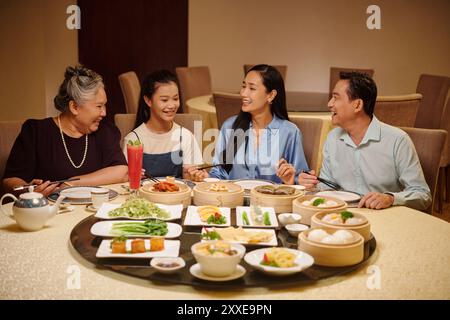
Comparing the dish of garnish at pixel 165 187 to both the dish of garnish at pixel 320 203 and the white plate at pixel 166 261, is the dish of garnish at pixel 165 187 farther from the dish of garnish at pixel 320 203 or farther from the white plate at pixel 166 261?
the white plate at pixel 166 261

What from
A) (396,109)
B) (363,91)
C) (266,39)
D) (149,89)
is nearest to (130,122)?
(149,89)

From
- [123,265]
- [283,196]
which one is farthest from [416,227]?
[123,265]

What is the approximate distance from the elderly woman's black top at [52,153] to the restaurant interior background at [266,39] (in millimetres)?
3457

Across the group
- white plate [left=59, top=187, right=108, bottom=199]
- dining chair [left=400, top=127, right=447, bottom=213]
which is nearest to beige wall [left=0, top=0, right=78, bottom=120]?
white plate [left=59, top=187, right=108, bottom=199]

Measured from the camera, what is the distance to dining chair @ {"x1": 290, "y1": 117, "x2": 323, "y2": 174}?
2973 mm

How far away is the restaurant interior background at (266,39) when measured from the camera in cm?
612

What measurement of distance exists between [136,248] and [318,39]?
16.9 feet

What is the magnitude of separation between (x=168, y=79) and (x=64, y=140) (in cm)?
66

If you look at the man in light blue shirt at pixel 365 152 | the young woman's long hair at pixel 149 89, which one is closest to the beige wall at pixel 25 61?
the young woman's long hair at pixel 149 89

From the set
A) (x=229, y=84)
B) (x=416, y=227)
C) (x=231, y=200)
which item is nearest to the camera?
(x=416, y=227)

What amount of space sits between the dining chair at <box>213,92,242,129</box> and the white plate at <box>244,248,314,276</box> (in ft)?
6.21

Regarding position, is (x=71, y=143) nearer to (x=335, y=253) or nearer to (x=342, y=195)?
(x=342, y=195)
